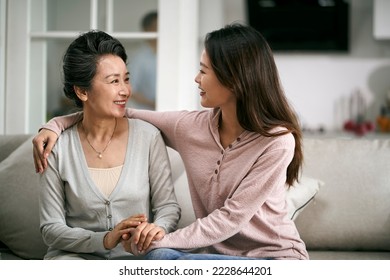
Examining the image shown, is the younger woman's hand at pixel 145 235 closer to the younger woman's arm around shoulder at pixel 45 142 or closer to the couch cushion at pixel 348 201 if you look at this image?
the younger woman's arm around shoulder at pixel 45 142

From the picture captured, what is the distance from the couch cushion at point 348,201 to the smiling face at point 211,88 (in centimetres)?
38

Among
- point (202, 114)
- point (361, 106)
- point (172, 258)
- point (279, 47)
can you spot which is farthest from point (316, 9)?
point (172, 258)

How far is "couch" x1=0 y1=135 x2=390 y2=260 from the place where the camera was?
1.27 m

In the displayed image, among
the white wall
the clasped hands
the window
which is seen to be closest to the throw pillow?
the clasped hands

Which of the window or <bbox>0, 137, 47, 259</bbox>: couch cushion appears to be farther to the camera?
the window

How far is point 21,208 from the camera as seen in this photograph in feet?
4.18

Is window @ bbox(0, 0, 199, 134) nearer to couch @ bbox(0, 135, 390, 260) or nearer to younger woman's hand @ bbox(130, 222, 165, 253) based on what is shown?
couch @ bbox(0, 135, 390, 260)

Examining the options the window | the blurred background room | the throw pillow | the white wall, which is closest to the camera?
the throw pillow

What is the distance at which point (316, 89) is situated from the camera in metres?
3.16

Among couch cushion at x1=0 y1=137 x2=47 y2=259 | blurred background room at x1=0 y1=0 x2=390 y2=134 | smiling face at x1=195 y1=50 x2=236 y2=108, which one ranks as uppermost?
blurred background room at x1=0 y1=0 x2=390 y2=134

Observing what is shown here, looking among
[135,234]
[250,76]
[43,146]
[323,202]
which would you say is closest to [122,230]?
[135,234]

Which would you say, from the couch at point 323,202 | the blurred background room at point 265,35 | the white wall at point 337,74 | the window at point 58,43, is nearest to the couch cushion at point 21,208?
the couch at point 323,202

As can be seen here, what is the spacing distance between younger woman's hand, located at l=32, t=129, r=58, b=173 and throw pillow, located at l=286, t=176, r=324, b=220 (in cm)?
48
